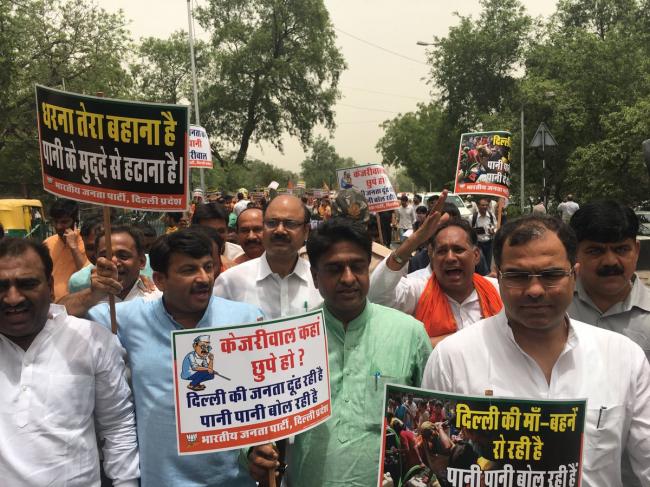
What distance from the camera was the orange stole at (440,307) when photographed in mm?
3359

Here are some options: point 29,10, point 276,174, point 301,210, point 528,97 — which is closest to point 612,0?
point 528,97

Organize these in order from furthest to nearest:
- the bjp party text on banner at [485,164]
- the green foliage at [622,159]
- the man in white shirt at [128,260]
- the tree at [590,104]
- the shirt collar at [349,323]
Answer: the tree at [590,104], the green foliage at [622,159], the bjp party text on banner at [485,164], the man in white shirt at [128,260], the shirt collar at [349,323]

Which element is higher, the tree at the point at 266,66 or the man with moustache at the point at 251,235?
the tree at the point at 266,66

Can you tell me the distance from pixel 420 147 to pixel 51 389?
64.5 m

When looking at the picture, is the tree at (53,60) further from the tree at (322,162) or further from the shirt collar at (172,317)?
the tree at (322,162)

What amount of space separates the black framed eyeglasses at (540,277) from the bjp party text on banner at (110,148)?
161cm

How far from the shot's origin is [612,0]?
36031 mm

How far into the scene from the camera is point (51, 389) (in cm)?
240

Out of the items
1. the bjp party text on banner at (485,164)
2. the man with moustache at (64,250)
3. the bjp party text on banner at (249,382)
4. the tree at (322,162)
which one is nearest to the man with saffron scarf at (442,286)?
the bjp party text on banner at (249,382)

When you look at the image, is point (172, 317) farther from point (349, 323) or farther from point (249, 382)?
point (349, 323)

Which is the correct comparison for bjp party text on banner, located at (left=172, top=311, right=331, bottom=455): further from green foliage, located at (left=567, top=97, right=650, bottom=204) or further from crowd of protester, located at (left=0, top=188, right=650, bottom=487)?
green foliage, located at (left=567, top=97, right=650, bottom=204)

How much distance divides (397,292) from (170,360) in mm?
1338

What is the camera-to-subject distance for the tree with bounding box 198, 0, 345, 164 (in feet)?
125

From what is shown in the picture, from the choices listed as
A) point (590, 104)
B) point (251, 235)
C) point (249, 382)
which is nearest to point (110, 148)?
point (249, 382)
